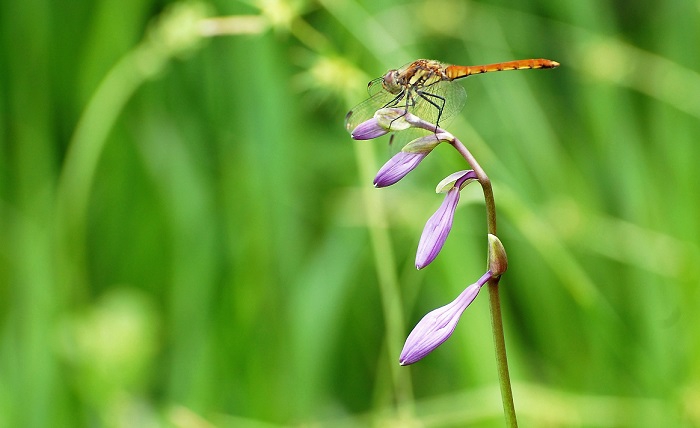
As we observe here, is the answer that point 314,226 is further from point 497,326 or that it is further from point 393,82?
point 497,326

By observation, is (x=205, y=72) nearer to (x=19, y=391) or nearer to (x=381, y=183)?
(x=19, y=391)

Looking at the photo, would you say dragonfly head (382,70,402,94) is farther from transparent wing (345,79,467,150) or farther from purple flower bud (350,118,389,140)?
purple flower bud (350,118,389,140)

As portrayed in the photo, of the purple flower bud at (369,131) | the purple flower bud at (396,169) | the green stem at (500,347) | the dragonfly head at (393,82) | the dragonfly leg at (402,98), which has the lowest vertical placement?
the green stem at (500,347)

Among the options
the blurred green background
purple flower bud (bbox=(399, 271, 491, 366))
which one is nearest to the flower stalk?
purple flower bud (bbox=(399, 271, 491, 366))

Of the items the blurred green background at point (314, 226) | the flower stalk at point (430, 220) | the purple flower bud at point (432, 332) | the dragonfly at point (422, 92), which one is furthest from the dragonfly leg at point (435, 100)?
the blurred green background at point (314, 226)

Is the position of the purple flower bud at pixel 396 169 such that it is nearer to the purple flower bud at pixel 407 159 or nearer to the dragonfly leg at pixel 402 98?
the purple flower bud at pixel 407 159


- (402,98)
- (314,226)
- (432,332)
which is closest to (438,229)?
(432,332)
